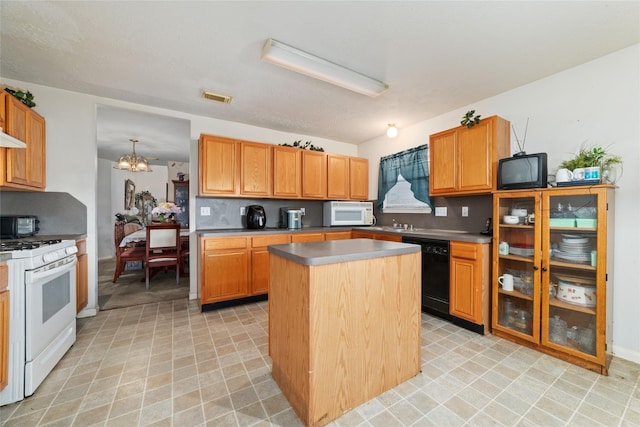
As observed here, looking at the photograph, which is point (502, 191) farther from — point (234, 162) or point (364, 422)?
point (234, 162)

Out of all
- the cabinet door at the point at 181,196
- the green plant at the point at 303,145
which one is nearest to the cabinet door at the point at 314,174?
the green plant at the point at 303,145

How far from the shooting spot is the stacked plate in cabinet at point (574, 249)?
1952 millimetres

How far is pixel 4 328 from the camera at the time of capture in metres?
1.50

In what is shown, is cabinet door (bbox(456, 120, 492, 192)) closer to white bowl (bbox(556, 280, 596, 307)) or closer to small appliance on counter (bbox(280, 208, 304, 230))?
white bowl (bbox(556, 280, 596, 307))

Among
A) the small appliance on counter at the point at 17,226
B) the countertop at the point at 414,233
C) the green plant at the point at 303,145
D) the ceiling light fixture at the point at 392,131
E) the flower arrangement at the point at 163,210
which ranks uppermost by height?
the ceiling light fixture at the point at 392,131

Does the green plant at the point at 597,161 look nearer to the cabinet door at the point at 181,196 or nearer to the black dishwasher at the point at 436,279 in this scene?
the black dishwasher at the point at 436,279

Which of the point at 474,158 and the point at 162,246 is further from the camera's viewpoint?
the point at 162,246

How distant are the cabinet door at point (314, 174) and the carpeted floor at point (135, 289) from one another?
7.63ft

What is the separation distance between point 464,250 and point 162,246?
13.7ft

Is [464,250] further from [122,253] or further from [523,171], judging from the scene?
[122,253]

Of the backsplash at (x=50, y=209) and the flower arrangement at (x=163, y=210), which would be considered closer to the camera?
the backsplash at (x=50, y=209)

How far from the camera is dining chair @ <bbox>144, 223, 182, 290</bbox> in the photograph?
3.84 metres

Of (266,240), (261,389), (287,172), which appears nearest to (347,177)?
(287,172)

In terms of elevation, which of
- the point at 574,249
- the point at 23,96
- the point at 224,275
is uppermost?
the point at 23,96
